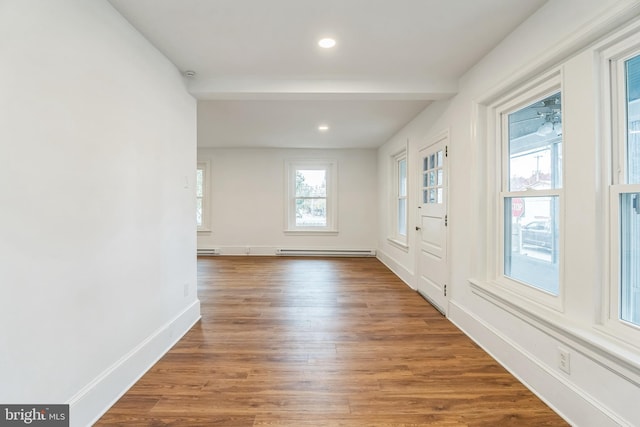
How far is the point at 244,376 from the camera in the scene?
2076 millimetres

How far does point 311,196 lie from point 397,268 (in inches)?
105

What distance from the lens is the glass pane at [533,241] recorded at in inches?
77.1

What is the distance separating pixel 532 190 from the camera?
84.1 inches

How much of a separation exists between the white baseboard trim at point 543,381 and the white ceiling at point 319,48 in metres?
2.19

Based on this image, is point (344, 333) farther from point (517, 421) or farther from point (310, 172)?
point (310, 172)

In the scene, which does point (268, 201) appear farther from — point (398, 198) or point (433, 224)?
point (433, 224)

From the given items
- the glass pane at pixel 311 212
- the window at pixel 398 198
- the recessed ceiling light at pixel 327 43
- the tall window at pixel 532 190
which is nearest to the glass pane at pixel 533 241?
the tall window at pixel 532 190

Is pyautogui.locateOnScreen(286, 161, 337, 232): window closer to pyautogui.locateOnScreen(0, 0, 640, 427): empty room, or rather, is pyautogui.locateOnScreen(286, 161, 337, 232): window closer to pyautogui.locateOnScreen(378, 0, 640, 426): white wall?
pyautogui.locateOnScreen(0, 0, 640, 427): empty room

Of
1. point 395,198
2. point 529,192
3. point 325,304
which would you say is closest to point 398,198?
point 395,198

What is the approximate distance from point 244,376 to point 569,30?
285 centimetres

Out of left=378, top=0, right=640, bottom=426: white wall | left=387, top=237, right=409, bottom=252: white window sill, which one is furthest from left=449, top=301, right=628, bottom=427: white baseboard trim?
left=387, top=237, right=409, bottom=252: white window sill

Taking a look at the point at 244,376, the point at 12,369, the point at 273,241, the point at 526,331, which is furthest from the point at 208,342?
the point at 273,241

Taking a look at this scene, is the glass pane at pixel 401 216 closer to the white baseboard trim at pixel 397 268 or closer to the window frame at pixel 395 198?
the window frame at pixel 395 198

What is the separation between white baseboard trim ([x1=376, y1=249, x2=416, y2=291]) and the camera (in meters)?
4.39
